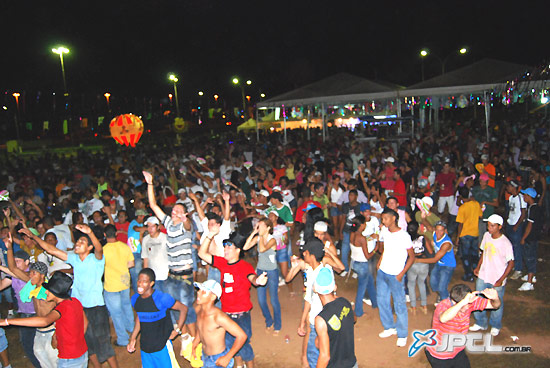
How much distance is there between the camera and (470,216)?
7277 mm

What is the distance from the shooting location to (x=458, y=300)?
4.08m

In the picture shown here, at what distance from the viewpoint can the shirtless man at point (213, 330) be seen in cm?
416

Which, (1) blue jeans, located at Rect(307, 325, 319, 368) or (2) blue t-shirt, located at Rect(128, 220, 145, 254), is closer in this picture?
(1) blue jeans, located at Rect(307, 325, 319, 368)

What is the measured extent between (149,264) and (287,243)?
6.68ft

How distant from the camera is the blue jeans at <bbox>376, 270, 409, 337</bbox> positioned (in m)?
5.67

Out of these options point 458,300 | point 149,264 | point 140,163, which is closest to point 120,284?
point 149,264

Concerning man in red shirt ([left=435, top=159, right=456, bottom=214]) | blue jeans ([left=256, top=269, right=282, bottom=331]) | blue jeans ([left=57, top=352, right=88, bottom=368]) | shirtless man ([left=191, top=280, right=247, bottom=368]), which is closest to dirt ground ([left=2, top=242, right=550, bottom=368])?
blue jeans ([left=256, top=269, right=282, bottom=331])

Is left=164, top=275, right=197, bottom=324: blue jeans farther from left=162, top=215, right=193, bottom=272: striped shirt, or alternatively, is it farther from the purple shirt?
the purple shirt

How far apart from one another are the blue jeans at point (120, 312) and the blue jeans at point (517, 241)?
5.79 metres

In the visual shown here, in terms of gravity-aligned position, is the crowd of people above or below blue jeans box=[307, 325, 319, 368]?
above

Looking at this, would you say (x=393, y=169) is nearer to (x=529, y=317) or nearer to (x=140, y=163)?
(x=529, y=317)

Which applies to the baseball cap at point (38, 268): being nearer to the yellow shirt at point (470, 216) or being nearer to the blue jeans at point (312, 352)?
the blue jeans at point (312, 352)

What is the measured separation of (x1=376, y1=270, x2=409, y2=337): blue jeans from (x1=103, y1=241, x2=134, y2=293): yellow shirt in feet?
10.2

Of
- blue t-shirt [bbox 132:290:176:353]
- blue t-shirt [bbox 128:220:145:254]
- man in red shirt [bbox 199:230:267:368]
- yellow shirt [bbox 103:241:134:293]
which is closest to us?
blue t-shirt [bbox 132:290:176:353]
